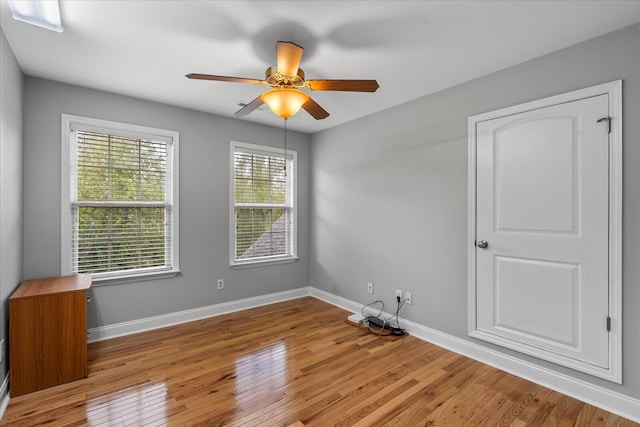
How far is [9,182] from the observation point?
2.16 metres

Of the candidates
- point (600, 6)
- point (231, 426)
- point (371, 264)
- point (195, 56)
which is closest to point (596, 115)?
point (600, 6)

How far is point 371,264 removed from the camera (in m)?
3.68

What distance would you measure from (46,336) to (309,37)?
2.83 metres

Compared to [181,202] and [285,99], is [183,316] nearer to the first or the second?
[181,202]

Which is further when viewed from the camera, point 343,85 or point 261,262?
point 261,262

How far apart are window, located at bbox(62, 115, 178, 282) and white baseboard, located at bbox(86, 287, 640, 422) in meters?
0.53

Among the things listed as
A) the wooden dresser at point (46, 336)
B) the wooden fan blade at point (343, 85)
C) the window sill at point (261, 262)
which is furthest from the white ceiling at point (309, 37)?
the window sill at point (261, 262)

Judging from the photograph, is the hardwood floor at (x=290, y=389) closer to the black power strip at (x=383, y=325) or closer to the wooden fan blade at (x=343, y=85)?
the black power strip at (x=383, y=325)

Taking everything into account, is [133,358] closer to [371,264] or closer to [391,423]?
[391,423]

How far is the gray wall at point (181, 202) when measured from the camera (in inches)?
106

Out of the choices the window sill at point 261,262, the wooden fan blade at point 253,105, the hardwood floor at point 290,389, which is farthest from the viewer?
the window sill at point 261,262

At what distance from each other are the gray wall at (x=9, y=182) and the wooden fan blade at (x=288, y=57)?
1802 millimetres

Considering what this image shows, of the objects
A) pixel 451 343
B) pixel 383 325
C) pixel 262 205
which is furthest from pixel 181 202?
pixel 451 343

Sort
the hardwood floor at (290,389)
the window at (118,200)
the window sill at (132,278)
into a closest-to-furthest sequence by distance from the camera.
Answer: the hardwood floor at (290,389) < the window at (118,200) < the window sill at (132,278)
